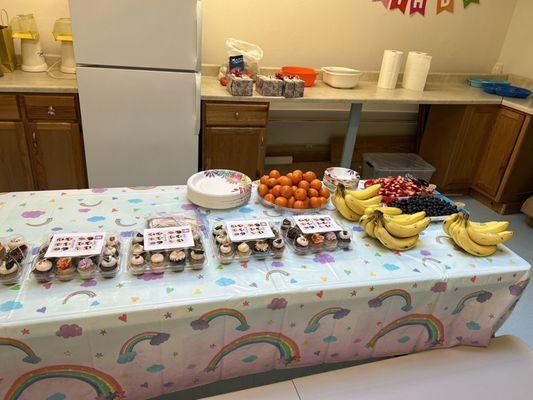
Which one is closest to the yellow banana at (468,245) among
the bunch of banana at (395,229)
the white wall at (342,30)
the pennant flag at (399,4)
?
the bunch of banana at (395,229)

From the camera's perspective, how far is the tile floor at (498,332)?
1541 millimetres

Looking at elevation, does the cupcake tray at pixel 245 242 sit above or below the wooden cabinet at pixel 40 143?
above

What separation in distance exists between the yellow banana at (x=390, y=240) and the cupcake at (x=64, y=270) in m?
0.92

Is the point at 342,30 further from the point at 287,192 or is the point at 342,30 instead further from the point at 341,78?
the point at 287,192

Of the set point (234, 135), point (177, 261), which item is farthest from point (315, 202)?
point (234, 135)

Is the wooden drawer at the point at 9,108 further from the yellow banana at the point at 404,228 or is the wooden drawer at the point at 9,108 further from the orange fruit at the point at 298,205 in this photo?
the yellow banana at the point at 404,228

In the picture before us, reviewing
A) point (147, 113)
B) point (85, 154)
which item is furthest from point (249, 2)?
point (85, 154)

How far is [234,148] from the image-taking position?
283cm

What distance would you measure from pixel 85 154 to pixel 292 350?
1.98 meters

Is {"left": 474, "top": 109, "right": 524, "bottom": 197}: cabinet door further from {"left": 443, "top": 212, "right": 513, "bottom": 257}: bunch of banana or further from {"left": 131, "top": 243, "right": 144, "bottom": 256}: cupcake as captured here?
{"left": 131, "top": 243, "right": 144, "bottom": 256}: cupcake

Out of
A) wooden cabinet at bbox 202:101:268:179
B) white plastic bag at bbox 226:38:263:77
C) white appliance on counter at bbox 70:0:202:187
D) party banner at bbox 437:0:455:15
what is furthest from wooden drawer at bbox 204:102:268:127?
party banner at bbox 437:0:455:15

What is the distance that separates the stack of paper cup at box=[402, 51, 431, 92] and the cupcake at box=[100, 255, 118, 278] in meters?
2.95

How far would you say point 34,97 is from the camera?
241 cm

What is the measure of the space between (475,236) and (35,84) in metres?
2.50
